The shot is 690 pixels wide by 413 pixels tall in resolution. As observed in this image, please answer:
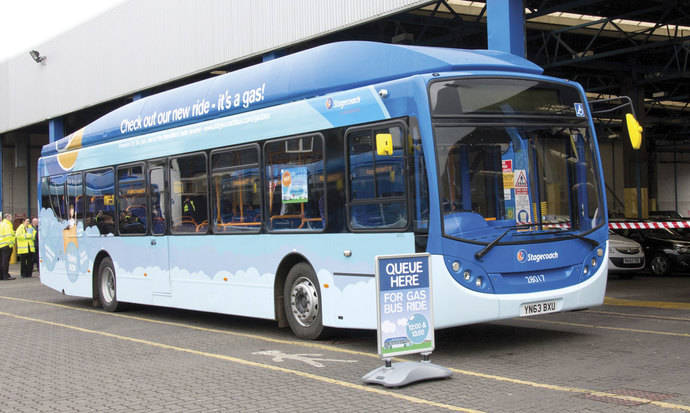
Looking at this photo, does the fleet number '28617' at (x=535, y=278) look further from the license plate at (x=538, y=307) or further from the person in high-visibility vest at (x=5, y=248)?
the person in high-visibility vest at (x=5, y=248)

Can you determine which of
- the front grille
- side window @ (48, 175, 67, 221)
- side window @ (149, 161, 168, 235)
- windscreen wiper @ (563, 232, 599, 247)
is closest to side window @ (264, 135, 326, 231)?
windscreen wiper @ (563, 232, 599, 247)

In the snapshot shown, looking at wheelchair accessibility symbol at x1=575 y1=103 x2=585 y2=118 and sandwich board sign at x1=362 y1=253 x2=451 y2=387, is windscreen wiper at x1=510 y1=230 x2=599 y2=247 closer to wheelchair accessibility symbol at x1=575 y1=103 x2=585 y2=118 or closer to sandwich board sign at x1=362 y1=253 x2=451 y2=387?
wheelchair accessibility symbol at x1=575 y1=103 x2=585 y2=118

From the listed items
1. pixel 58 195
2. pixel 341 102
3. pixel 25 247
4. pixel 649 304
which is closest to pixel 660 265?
pixel 649 304

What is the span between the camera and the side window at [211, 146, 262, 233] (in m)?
10.9

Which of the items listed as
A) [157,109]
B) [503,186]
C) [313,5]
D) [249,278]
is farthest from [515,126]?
[313,5]

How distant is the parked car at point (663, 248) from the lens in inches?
Answer: 814

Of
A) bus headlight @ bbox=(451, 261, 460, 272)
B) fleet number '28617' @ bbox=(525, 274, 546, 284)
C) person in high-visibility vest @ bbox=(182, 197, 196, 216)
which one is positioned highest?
person in high-visibility vest @ bbox=(182, 197, 196, 216)

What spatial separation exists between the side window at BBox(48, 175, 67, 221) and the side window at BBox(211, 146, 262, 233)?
576 centimetres

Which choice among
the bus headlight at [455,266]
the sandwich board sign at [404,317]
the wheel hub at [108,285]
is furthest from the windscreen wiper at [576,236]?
the wheel hub at [108,285]

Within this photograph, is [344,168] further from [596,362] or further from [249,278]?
[596,362]

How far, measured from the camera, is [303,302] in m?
10.3

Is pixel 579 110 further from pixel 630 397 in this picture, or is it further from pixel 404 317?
pixel 630 397

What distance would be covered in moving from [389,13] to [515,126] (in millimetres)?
8240

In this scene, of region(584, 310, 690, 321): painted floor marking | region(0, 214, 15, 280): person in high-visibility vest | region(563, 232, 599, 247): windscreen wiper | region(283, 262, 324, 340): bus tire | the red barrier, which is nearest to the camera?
region(563, 232, 599, 247): windscreen wiper
